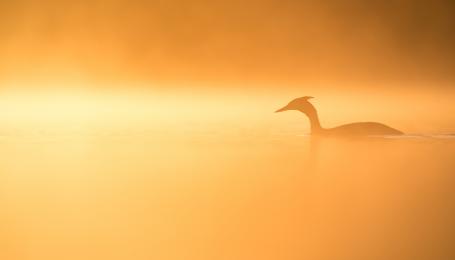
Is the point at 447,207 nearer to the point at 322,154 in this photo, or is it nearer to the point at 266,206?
the point at 266,206

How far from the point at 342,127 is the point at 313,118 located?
0.15 m

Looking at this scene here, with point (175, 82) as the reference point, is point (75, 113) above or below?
below

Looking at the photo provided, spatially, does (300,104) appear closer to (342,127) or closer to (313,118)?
(313,118)

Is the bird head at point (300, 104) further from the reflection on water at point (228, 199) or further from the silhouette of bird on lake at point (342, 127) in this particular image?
the reflection on water at point (228, 199)

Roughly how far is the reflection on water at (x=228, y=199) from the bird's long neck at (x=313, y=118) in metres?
0.15

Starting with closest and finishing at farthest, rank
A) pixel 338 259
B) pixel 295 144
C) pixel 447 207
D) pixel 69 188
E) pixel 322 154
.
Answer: pixel 338 259
pixel 447 207
pixel 69 188
pixel 322 154
pixel 295 144

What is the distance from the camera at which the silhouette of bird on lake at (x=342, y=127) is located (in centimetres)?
246

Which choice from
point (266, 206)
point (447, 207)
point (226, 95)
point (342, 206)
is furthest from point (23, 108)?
point (447, 207)

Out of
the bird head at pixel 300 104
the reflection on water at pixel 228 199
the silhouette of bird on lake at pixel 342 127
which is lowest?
the reflection on water at pixel 228 199

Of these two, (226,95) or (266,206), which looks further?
(226,95)

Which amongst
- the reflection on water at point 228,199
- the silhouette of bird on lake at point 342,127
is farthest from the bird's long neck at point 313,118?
the reflection on water at point 228,199

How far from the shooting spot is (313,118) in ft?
8.16

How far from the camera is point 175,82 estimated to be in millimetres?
2697

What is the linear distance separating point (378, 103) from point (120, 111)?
4.90 ft
